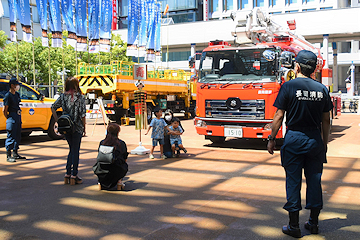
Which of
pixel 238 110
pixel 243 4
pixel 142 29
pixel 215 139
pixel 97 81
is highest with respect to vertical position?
pixel 243 4

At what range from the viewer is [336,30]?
31766mm

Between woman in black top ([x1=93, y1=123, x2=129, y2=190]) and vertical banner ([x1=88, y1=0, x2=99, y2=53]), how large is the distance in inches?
710

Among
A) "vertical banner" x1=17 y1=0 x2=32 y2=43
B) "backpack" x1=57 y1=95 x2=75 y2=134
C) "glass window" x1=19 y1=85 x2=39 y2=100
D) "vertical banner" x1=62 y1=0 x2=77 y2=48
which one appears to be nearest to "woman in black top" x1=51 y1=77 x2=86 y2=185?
"backpack" x1=57 y1=95 x2=75 y2=134

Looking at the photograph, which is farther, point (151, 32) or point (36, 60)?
point (36, 60)

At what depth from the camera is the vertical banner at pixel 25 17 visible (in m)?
20.0

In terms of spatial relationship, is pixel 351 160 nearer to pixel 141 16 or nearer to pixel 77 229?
pixel 77 229

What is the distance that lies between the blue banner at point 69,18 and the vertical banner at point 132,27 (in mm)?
4401

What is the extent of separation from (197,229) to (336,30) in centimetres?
3127

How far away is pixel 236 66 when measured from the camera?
10438 mm

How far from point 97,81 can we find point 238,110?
10227mm

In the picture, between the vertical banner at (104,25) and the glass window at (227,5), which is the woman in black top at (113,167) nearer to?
the vertical banner at (104,25)

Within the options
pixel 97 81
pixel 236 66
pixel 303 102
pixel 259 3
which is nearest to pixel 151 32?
pixel 97 81

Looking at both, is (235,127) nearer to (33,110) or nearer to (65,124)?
(65,124)

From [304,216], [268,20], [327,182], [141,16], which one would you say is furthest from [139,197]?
[141,16]
